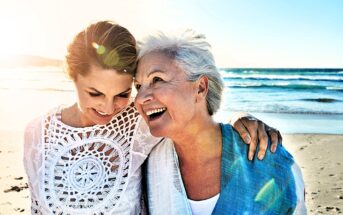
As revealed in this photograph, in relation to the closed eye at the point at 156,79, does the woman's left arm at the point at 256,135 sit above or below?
below

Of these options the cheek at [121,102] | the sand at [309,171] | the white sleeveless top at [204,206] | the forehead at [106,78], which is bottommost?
the sand at [309,171]

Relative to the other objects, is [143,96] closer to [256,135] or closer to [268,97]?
[256,135]

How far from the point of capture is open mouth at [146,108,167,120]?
2521 millimetres

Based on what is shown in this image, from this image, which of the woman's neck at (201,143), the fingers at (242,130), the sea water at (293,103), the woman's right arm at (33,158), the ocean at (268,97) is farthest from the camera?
the ocean at (268,97)

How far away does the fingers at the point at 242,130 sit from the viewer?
262 centimetres

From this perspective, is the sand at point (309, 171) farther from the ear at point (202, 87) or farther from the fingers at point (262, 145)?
the ear at point (202, 87)

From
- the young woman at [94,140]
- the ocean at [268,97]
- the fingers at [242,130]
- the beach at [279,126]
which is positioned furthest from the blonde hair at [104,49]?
the ocean at [268,97]

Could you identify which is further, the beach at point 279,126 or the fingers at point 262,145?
the beach at point 279,126

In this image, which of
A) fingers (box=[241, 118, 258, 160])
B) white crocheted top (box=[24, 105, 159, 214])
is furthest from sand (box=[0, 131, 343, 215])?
fingers (box=[241, 118, 258, 160])

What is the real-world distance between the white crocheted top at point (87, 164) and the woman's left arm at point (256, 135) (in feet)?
2.02

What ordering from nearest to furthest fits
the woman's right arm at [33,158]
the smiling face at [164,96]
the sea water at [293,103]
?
the smiling face at [164,96], the woman's right arm at [33,158], the sea water at [293,103]

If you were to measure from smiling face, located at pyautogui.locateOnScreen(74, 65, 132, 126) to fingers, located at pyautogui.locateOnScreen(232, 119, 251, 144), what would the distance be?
0.71m

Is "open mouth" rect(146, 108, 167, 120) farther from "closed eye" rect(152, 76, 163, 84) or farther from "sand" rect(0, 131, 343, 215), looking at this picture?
"sand" rect(0, 131, 343, 215)

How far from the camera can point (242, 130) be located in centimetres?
267
